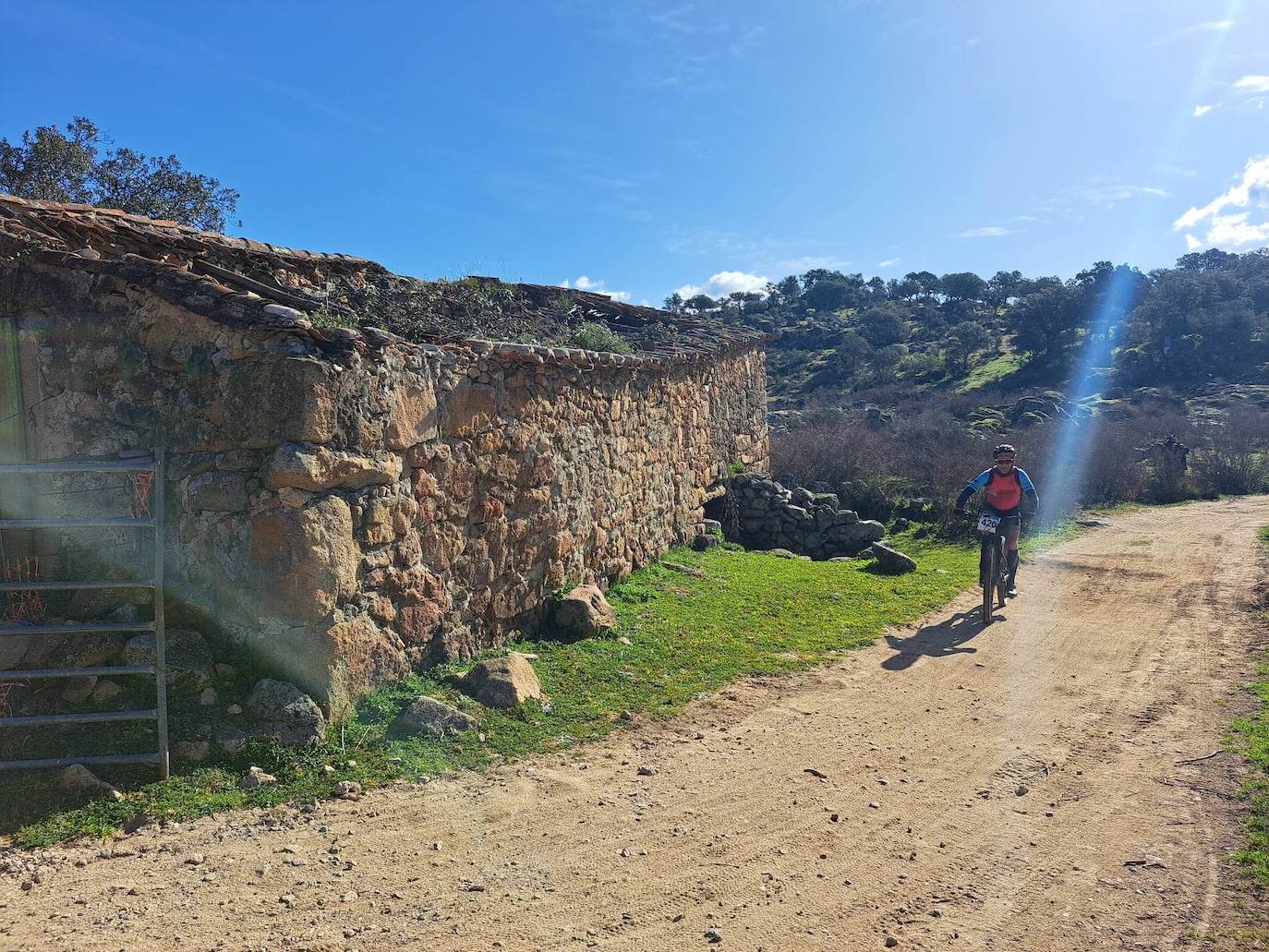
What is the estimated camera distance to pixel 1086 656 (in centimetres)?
669

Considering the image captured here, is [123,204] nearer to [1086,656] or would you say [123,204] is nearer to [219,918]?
[219,918]

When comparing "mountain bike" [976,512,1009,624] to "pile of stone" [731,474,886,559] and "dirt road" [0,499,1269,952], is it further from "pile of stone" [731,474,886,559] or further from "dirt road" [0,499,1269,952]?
"pile of stone" [731,474,886,559]

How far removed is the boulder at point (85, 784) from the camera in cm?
384

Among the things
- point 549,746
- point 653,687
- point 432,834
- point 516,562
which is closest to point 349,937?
point 432,834

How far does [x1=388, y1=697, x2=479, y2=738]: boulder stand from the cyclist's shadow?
3480 millimetres

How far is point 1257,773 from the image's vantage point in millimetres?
4348

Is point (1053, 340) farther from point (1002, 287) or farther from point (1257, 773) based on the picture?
point (1257, 773)

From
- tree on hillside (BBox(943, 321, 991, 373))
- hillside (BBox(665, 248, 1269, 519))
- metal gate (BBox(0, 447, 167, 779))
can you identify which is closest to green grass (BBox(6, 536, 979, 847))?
metal gate (BBox(0, 447, 167, 779))

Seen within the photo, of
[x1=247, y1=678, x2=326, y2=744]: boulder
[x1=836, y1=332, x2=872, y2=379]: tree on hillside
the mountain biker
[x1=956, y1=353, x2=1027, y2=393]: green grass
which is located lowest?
[x1=247, y1=678, x2=326, y2=744]: boulder

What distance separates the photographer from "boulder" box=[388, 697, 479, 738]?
472 centimetres

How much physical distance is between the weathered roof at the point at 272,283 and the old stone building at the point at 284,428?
17 millimetres

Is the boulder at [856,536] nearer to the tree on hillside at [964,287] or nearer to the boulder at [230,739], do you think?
the boulder at [230,739]

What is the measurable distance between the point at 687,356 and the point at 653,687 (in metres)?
5.66

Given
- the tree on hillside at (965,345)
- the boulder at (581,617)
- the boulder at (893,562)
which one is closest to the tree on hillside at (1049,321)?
the tree on hillside at (965,345)
